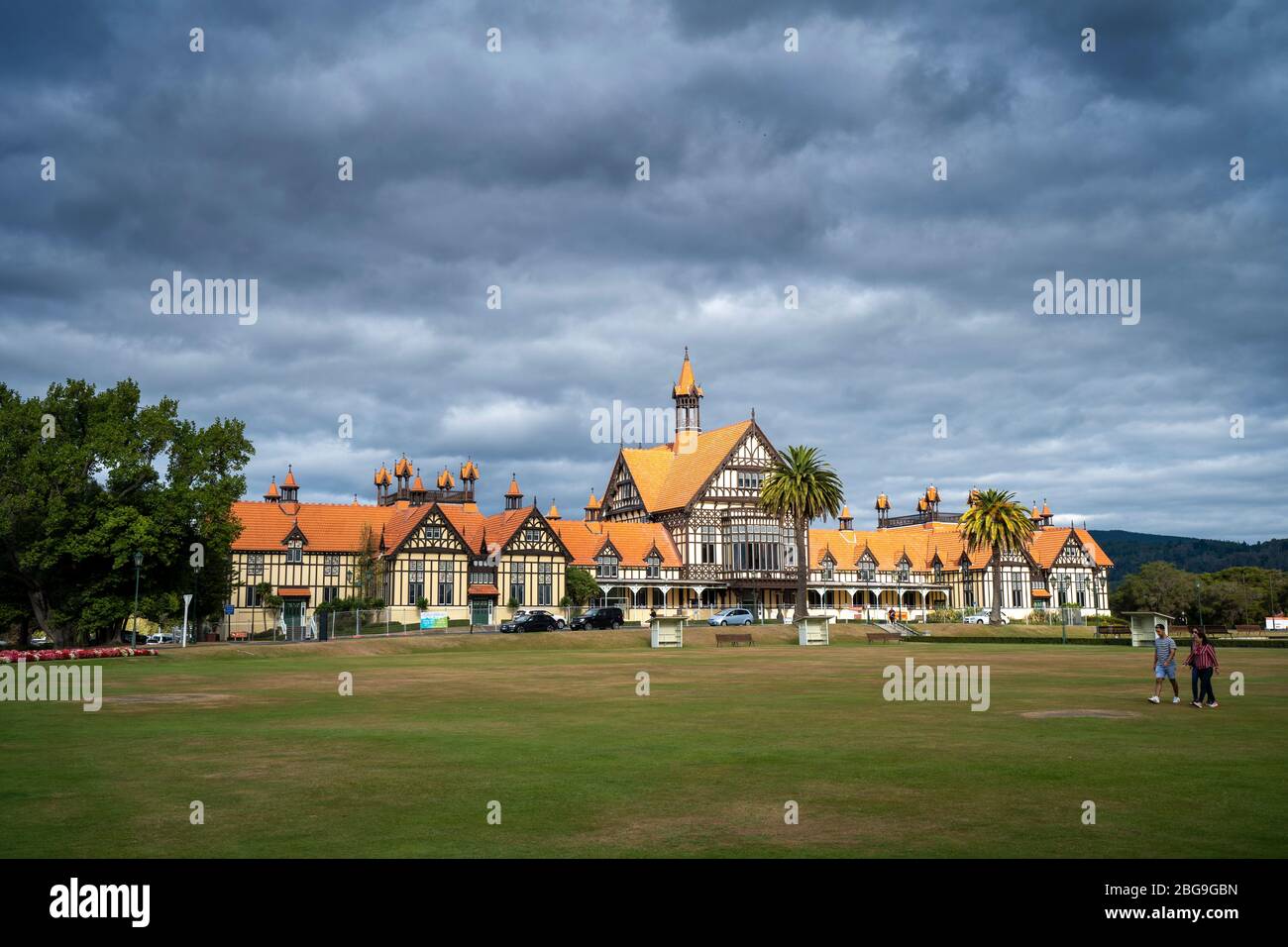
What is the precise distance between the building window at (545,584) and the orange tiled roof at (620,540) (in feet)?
18.3

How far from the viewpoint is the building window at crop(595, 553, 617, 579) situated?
9625 centimetres

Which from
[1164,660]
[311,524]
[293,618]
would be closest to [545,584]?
[311,524]

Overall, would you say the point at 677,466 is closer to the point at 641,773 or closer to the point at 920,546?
the point at 920,546

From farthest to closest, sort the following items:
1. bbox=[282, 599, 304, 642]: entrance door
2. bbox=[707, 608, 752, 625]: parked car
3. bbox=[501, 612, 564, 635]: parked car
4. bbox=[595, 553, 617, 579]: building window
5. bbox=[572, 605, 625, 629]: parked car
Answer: bbox=[595, 553, 617, 579]: building window < bbox=[707, 608, 752, 625]: parked car < bbox=[572, 605, 625, 629]: parked car < bbox=[501, 612, 564, 635]: parked car < bbox=[282, 599, 304, 642]: entrance door

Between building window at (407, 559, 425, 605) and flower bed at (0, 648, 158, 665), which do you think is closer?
flower bed at (0, 648, 158, 665)

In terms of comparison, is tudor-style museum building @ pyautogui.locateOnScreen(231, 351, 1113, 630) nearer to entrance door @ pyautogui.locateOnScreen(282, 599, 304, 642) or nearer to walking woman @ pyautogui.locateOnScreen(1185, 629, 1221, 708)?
entrance door @ pyautogui.locateOnScreen(282, 599, 304, 642)

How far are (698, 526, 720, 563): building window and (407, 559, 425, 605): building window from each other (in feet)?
90.8

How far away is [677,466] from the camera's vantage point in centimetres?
11031

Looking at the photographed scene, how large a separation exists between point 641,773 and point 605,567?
82.1 meters

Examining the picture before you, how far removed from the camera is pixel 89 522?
180 ft

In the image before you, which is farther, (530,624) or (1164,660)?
(530,624)

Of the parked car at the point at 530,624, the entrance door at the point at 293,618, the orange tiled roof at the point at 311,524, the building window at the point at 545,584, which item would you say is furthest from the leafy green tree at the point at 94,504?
the building window at the point at 545,584

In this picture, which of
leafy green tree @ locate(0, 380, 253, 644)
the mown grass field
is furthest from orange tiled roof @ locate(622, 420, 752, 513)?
the mown grass field
